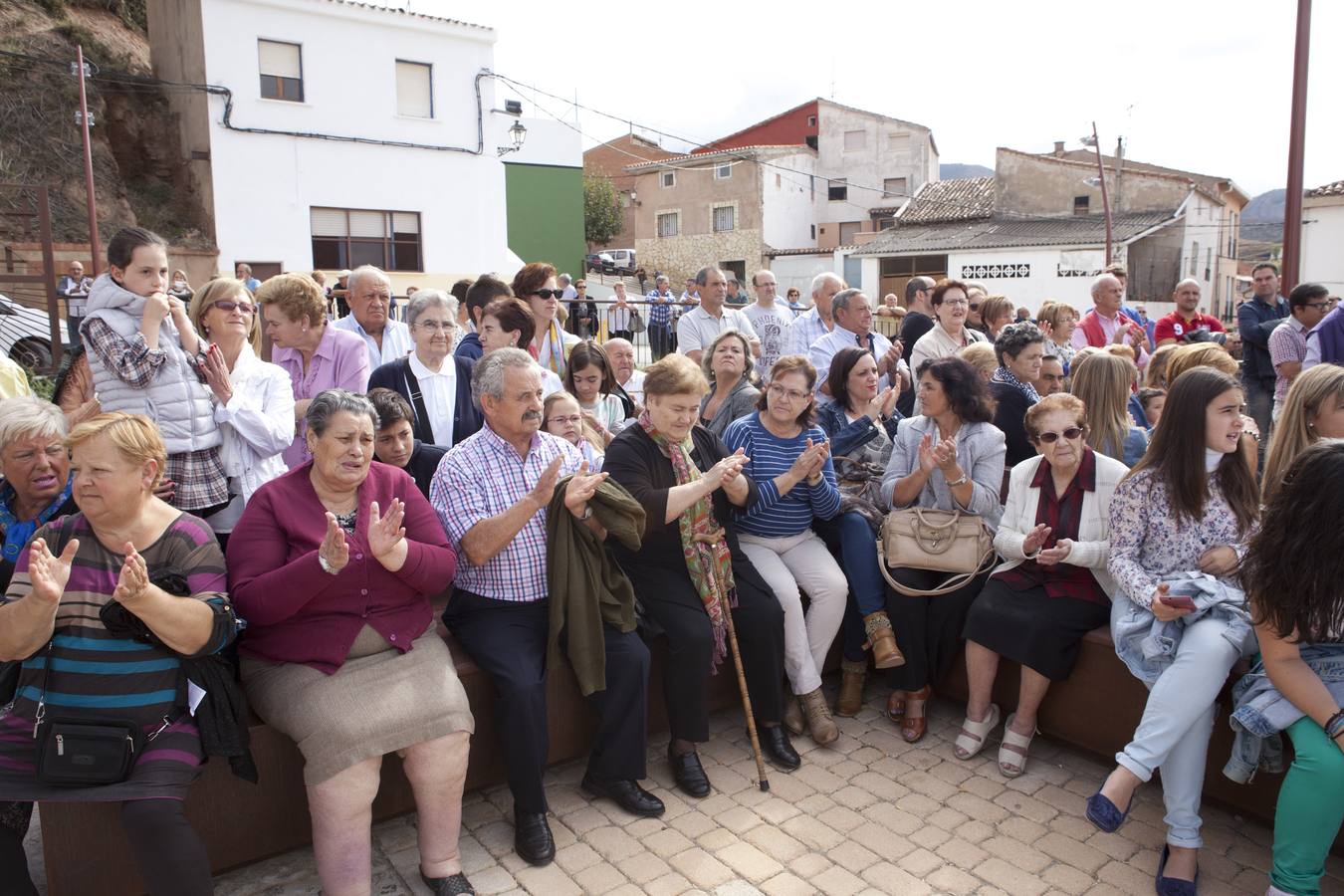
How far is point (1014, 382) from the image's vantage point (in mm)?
5395

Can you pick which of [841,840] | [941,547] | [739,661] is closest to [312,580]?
[739,661]

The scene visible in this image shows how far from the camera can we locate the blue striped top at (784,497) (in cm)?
438

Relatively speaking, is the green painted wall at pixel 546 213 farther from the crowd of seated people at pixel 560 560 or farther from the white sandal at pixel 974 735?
the white sandal at pixel 974 735

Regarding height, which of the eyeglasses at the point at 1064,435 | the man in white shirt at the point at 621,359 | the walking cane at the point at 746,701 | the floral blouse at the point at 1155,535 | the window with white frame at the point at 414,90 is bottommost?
the walking cane at the point at 746,701

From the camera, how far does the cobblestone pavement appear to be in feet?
10.2

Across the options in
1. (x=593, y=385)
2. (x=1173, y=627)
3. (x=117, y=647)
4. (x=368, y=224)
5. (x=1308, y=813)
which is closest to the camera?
(x=117, y=647)

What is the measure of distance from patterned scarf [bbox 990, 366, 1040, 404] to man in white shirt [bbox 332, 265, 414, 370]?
3455mm

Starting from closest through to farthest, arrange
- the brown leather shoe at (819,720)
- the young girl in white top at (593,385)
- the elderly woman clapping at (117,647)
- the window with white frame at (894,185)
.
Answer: the elderly woman clapping at (117,647), the brown leather shoe at (819,720), the young girl in white top at (593,385), the window with white frame at (894,185)

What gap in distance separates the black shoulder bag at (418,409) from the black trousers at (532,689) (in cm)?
117

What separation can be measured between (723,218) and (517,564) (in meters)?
37.8

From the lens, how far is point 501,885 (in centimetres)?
309

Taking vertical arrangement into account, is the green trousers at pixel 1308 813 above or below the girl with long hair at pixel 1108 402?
below

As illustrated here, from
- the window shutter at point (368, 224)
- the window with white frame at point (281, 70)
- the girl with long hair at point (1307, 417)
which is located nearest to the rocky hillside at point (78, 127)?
the window with white frame at point (281, 70)

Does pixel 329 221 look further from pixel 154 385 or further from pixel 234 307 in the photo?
pixel 154 385
